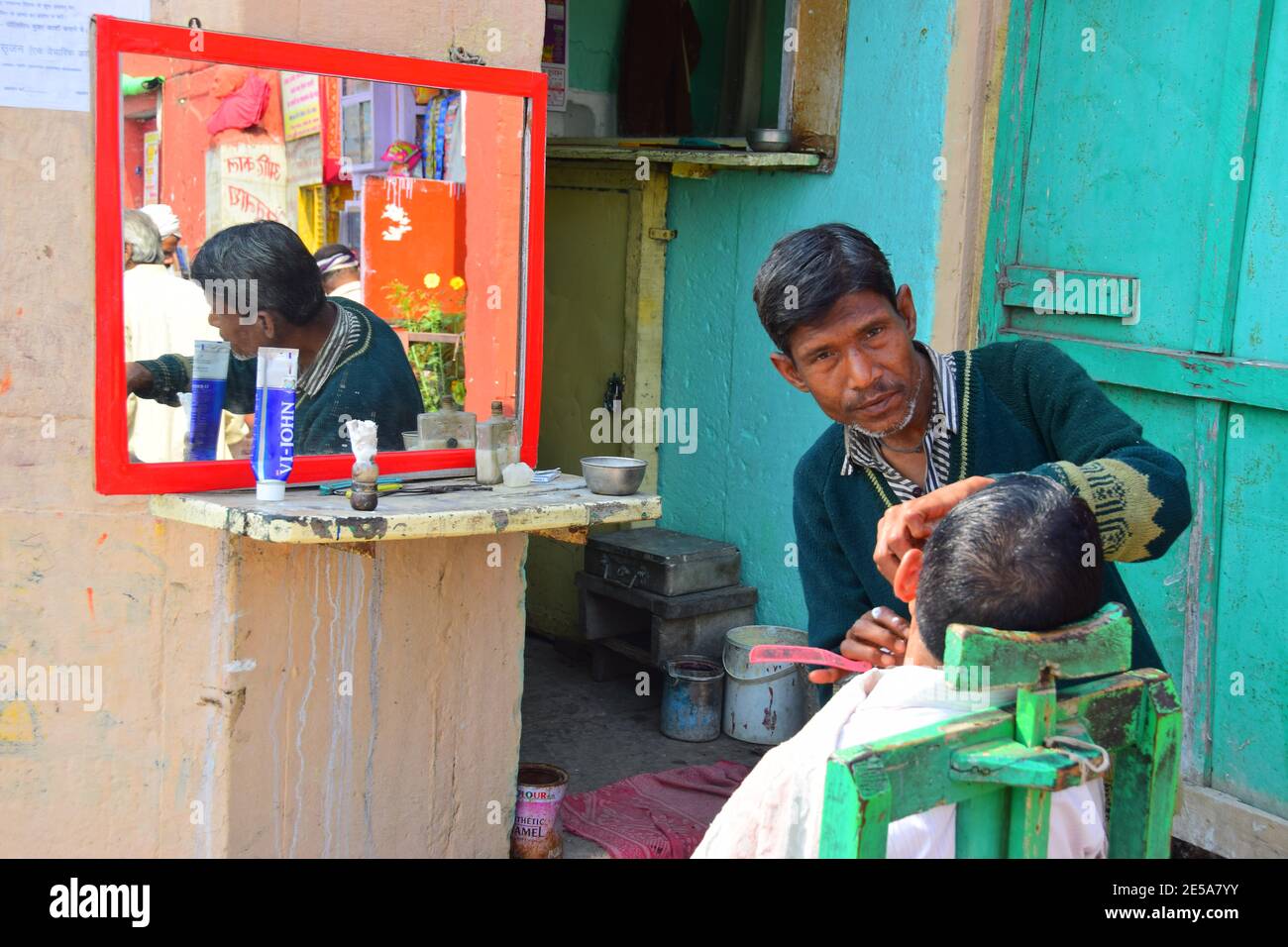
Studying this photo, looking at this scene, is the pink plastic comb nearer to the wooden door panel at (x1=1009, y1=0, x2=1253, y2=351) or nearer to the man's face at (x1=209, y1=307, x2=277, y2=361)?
the man's face at (x1=209, y1=307, x2=277, y2=361)

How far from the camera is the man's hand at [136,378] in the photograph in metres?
2.57

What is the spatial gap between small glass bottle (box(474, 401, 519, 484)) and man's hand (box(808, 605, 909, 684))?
3.61ft

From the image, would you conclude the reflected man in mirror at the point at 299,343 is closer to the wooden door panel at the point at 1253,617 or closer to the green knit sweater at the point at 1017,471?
the green knit sweater at the point at 1017,471

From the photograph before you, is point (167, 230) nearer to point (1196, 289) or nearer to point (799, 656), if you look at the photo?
point (799, 656)

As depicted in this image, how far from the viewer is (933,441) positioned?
2244 millimetres

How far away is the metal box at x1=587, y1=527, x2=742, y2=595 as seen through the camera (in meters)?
4.59

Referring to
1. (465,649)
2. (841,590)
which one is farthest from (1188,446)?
(465,649)

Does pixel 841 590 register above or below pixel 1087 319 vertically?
below

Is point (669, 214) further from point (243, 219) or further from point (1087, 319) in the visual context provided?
point (243, 219)

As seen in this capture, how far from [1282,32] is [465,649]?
247cm

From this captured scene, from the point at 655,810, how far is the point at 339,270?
194 centimetres

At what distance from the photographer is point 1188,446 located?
3.31m

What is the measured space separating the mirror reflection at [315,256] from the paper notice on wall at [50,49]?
10cm

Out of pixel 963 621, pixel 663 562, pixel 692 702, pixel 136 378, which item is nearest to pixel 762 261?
pixel 663 562
